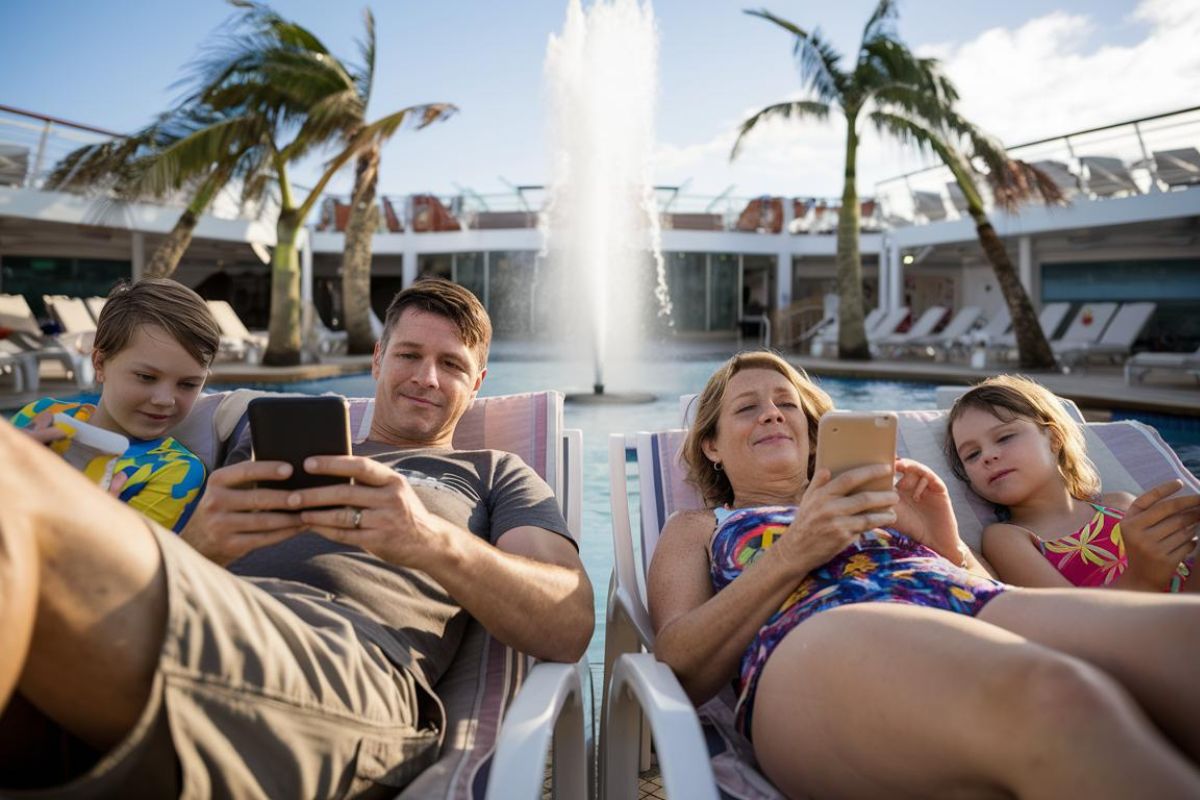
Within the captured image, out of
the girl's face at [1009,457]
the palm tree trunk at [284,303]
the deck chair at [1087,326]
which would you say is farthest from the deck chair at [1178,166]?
the palm tree trunk at [284,303]

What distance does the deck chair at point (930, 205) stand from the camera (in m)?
17.3

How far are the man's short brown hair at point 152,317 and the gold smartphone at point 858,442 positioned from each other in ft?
4.40

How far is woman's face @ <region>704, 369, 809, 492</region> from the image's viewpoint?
195cm

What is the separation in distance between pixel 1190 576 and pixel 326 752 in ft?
5.75

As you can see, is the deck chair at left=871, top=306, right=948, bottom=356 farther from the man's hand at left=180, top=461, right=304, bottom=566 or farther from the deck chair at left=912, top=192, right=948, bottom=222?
the man's hand at left=180, top=461, right=304, bottom=566

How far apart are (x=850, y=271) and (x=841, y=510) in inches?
533

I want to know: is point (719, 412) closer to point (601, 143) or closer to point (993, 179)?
point (993, 179)

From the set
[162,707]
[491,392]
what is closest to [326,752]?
[162,707]

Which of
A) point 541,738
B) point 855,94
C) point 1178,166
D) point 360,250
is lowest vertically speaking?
point 541,738

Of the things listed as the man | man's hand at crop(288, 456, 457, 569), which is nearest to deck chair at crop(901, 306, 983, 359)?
the man

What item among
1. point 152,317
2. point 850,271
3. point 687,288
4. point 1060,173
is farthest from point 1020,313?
point 152,317

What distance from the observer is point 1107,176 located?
44.4 feet

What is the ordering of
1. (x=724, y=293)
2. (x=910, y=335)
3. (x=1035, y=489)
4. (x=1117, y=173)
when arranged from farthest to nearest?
1. (x=724, y=293)
2. (x=910, y=335)
3. (x=1117, y=173)
4. (x=1035, y=489)

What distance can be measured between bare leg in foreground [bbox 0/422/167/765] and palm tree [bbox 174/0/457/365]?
10771mm
